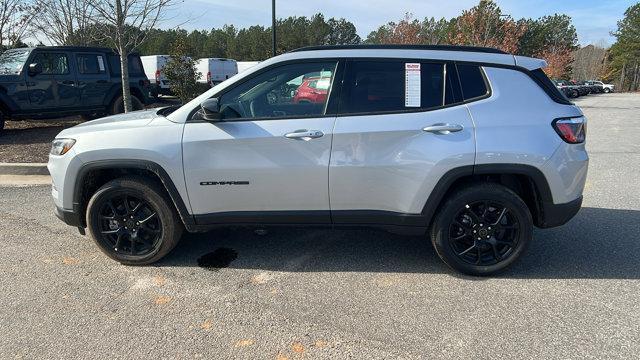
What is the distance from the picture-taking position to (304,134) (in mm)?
3658

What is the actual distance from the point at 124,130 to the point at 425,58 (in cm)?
247

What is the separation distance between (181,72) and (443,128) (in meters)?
10.2

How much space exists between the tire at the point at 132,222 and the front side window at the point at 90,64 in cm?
887

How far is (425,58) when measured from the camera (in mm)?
3762

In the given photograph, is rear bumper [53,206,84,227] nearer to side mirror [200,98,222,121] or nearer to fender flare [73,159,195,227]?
fender flare [73,159,195,227]

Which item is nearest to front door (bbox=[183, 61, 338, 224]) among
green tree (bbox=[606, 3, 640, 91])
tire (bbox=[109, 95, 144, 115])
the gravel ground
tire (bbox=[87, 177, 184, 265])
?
tire (bbox=[87, 177, 184, 265])

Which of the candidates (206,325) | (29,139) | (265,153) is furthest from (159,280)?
(29,139)

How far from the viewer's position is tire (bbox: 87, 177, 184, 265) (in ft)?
13.0

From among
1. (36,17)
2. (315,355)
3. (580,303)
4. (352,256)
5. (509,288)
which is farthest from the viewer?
(36,17)

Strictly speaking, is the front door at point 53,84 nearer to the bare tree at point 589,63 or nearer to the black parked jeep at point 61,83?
the black parked jeep at point 61,83

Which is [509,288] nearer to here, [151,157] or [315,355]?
[315,355]

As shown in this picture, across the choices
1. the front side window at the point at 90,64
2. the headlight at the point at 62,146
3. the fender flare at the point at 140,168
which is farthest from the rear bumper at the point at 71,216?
the front side window at the point at 90,64

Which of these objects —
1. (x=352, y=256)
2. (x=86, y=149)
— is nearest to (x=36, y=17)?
(x=86, y=149)

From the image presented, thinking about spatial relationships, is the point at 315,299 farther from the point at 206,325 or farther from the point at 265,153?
the point at 265,153
